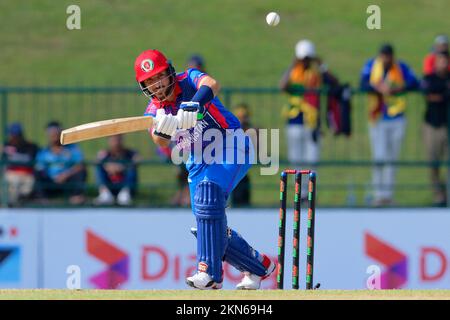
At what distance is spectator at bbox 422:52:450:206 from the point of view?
15.4 m

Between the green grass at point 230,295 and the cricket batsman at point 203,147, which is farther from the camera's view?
the cricket batsman at point 203,147

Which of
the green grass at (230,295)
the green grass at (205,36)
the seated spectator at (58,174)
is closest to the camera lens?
the green grass at (230,295)

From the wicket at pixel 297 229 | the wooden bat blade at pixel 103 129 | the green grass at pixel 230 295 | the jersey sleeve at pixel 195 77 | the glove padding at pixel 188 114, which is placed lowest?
the green grass at pixel 230 295

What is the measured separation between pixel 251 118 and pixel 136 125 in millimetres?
6648

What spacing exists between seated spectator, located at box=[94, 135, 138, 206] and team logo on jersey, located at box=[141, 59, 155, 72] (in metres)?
5.70

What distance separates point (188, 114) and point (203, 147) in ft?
2.07

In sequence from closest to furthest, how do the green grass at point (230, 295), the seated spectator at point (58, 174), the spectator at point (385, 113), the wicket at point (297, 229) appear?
the green grass at point (230, 295)
the wicket at point (297, 229)
the seated spectator at point (58, 174)
the spectator at point (385, 113)

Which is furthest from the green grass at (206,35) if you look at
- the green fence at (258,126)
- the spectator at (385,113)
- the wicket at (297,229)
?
the wicket at (297,229)

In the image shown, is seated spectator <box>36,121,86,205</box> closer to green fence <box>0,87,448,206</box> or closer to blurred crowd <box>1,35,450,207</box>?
blurred crowd <box>1,35,450,207</box>

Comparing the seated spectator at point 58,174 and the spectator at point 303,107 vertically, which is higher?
the spectator at point 303,107

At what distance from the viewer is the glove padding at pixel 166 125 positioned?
30.8 ft

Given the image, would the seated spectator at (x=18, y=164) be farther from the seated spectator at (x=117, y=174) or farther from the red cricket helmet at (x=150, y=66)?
the red cricket helmet at (x=150, y=66)

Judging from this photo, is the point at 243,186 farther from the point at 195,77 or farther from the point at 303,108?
the point at 195,77

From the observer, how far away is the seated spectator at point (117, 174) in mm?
15375
